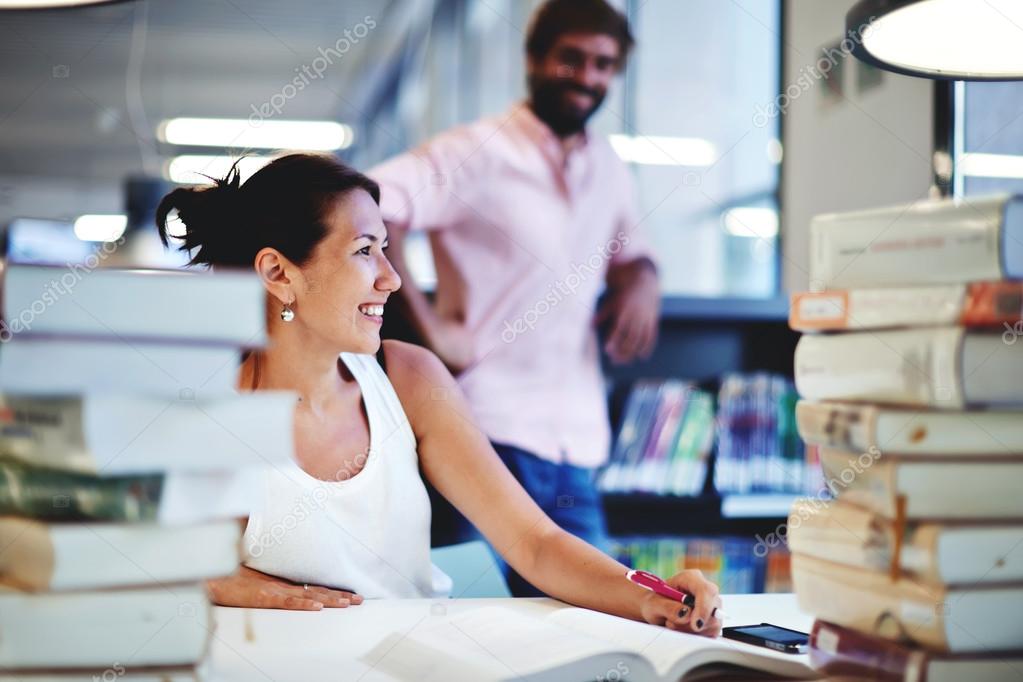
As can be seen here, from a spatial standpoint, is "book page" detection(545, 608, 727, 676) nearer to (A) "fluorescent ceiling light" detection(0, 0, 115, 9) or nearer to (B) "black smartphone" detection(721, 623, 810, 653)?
(B) "black smartphone" detection(721, 623, 810, 653)

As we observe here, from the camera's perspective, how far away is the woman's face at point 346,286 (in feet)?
4.60

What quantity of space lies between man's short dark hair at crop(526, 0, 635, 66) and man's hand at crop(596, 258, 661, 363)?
534mm

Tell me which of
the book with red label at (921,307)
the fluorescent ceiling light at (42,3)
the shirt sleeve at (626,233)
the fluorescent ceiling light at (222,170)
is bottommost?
the book with red label at (921,307)

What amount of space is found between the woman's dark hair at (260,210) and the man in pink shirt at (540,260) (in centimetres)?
83

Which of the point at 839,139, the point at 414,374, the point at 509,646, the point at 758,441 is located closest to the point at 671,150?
the point at 839,139

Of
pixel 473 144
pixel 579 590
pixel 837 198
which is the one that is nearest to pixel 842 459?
pixel 579 590

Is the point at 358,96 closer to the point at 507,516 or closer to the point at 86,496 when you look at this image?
the point at 507,516

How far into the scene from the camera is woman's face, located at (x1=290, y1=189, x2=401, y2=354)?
140 centimetres

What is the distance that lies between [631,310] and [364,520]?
47.9 inches

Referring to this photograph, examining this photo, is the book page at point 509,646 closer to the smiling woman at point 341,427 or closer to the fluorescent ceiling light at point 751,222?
the smiling woman at point 341,427

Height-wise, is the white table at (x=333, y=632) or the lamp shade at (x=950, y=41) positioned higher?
the lamp shade at (x=950, y=41)

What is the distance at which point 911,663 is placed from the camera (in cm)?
78

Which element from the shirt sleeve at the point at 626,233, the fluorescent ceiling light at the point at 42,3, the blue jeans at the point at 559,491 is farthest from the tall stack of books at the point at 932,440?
the shirt sleeve at the point at 626,233

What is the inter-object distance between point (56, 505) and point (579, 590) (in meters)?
0.74
